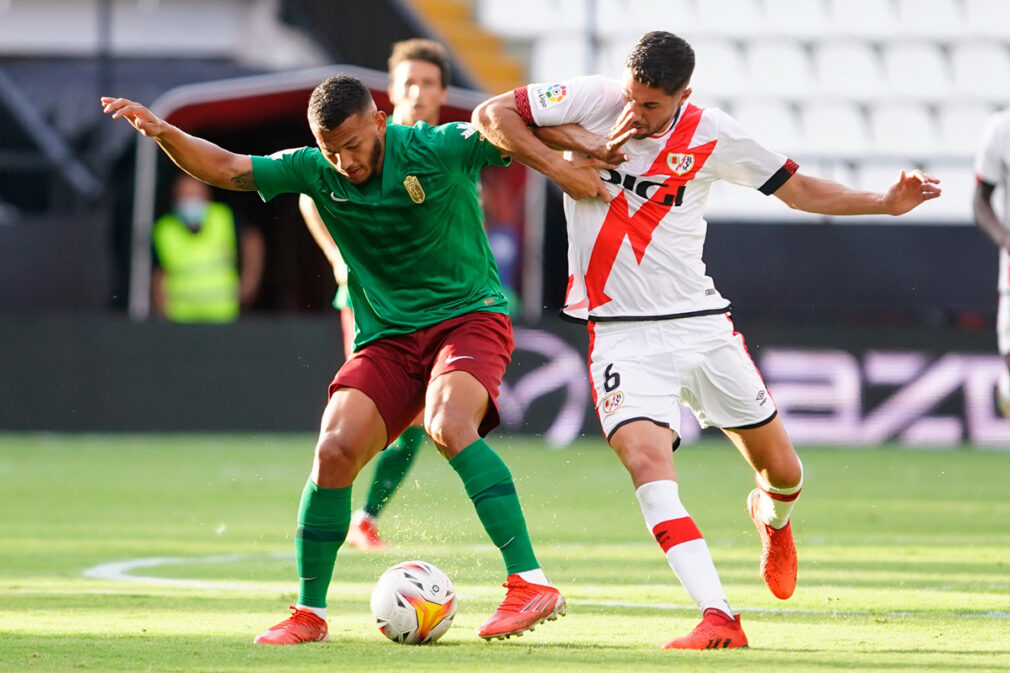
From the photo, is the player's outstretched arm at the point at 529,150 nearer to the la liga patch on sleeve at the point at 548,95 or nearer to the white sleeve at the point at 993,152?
the la liga patch on sleeve at the point at 548,95

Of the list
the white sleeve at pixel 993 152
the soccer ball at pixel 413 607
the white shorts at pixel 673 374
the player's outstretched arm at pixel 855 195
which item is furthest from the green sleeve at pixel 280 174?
the white sleeve at pixel 993 152

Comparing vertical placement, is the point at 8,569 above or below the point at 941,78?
below

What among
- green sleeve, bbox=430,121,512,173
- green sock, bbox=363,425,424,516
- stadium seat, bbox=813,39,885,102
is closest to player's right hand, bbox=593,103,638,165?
green sleeve, bbox=430,121,512,173

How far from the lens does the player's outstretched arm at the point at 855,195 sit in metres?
5.55

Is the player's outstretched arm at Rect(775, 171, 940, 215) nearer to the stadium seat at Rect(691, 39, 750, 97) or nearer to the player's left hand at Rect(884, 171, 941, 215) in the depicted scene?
the player's left hand at Rect(884, 171, 941, 215)

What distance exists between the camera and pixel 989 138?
A: 9250mm

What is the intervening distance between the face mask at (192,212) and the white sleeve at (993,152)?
352 inches

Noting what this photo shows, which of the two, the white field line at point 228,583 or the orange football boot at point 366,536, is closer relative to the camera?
the white field line at point 228,583

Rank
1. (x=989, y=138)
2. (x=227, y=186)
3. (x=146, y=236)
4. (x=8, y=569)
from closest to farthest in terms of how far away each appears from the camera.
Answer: (x=227, y=186), (x=8, y=569), (x=989, y=138), (x=146, y=236)

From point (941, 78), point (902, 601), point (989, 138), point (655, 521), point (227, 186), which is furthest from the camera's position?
point (941, 78)

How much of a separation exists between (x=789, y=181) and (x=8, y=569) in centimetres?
374

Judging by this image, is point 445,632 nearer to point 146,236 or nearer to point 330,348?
point 330,348

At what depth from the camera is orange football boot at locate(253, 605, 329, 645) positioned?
5039 millimetres

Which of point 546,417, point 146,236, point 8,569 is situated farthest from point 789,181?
point 146,236
